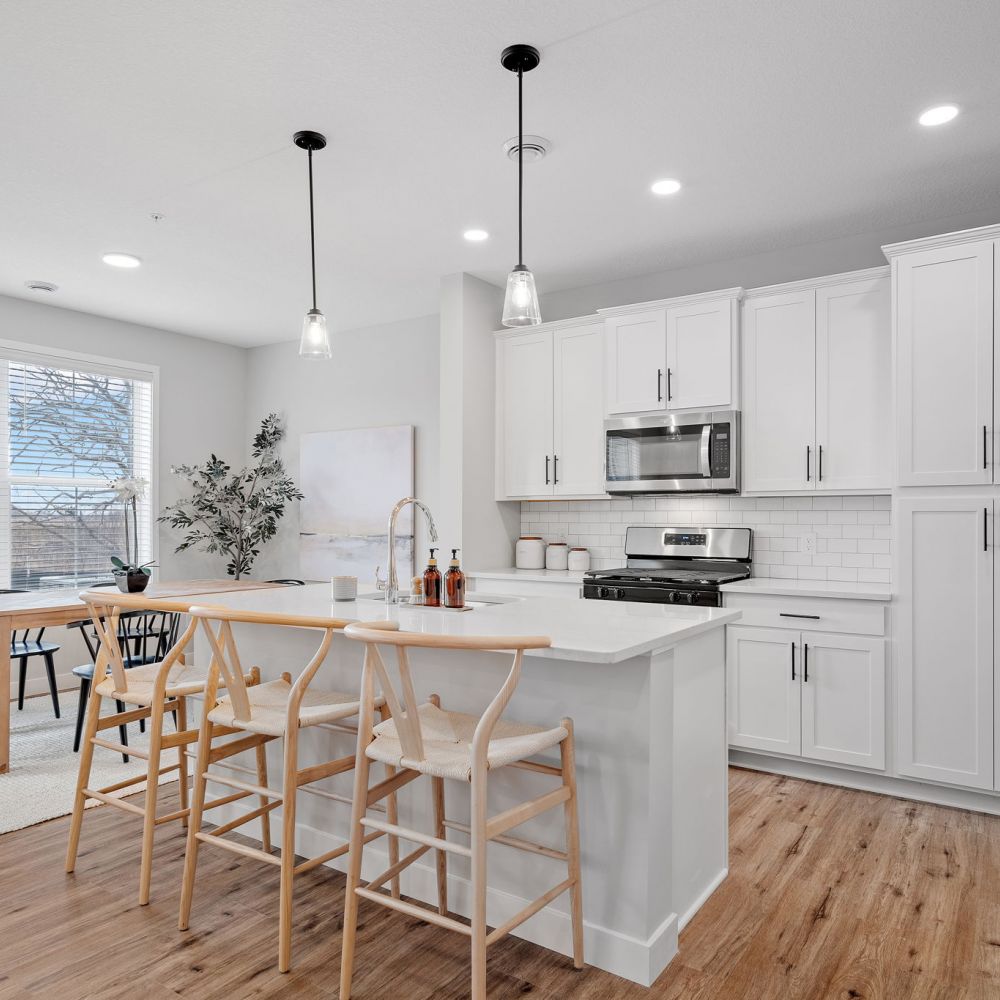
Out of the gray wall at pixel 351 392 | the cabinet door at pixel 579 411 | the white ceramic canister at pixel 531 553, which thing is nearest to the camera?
the cabinet door at pixel 579 411

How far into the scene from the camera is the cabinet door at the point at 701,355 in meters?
3.99

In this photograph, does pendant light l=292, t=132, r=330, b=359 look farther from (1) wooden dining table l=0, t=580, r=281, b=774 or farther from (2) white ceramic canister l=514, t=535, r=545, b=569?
(2) white ceramic canister l=514, t=535, r=545, b=569

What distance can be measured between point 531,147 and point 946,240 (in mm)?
1823

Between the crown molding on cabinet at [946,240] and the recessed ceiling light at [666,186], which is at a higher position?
the recessed ceiling light at [666,186]

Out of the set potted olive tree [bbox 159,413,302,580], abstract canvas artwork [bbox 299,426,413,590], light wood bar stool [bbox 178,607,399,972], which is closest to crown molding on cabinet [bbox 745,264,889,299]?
abstract canvas artwork [bbox 299,426,413,590]

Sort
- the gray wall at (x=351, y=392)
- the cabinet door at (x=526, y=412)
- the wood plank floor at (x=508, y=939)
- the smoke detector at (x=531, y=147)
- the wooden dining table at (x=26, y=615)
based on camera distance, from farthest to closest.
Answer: the gray wall at (x=351, y=392) < the cabinet door at (x=526, y=412) < the wooden dining table at (x=26, y=615) < the smoke detector at (x=531, y=147) < the wood plank floor at (x=508, y=939)

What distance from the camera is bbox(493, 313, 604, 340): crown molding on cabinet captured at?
451 centimetres

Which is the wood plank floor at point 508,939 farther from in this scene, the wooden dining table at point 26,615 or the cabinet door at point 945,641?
the wooden dining table at point 26,615

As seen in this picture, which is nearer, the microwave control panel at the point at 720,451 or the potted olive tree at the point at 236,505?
the microwave control panel at the point at 720,451

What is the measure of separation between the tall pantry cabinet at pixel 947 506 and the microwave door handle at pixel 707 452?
A: 955 millimetres

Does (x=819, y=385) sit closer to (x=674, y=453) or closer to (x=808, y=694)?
(x=674, y=453)

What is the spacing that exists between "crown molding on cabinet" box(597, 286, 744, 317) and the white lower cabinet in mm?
1732

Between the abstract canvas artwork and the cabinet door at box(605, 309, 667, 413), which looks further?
the abstract canvas artwork

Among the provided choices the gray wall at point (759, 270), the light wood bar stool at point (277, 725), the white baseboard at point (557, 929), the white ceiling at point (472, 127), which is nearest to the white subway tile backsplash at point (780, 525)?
Result: the gray wall at point (759, 270)
